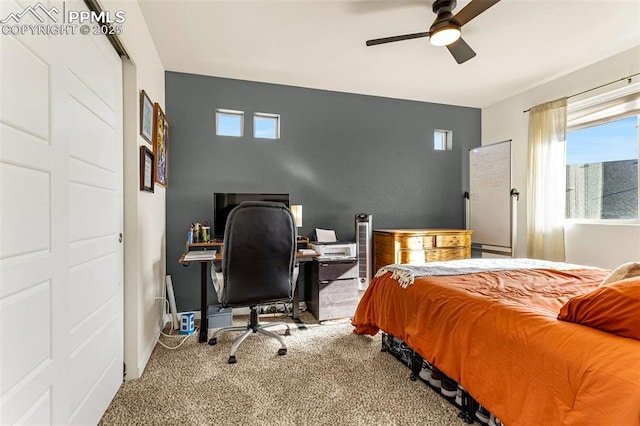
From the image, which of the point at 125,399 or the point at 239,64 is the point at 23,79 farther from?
the point at 239,64

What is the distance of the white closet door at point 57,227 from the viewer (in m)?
0.92

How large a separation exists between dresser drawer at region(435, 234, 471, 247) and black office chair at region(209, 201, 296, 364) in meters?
2.17

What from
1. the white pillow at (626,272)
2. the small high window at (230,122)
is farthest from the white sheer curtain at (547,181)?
the small high window at (230,122)

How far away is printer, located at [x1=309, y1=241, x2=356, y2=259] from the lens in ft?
10.5

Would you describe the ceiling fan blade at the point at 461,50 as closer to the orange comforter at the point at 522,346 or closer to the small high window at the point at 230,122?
the orange comforter at the point at 522,346

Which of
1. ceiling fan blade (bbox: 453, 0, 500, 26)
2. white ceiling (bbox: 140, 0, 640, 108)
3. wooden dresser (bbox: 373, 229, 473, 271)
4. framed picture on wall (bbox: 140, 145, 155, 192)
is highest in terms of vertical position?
white ceiling (bbox: 140, 0, 640, 108)

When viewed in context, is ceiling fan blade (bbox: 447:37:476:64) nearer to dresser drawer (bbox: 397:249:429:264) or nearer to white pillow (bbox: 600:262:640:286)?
white pillow (bbox: 600:262:640:286)

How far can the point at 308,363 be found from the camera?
2.20 metres

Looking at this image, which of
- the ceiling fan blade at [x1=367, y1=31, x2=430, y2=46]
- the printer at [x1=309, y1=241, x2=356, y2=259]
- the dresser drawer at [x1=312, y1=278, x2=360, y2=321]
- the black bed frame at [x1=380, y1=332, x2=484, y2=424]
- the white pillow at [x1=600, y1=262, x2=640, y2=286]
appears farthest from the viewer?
the printer at [x1=309, y1=241, x2=356, y2=259]

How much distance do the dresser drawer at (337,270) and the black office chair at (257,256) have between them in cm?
71

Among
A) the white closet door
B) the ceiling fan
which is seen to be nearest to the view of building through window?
the ceiling fan

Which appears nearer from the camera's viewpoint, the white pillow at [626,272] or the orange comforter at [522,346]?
the orange comforter at [522,346]

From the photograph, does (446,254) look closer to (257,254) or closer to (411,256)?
(411,256)

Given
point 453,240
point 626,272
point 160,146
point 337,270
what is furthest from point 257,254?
point 453,240
